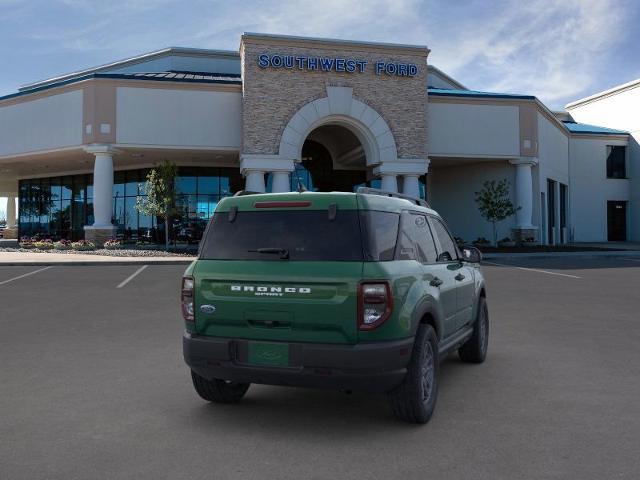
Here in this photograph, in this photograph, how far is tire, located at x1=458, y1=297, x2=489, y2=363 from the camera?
6.53 metres

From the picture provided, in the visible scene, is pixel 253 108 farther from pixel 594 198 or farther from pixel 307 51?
pixel 594 198

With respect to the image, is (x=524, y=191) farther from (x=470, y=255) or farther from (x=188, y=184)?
(x=470, y=255)

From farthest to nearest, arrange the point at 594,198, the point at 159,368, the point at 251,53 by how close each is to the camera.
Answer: the point at 594,198
the point at 251,53
the point at 159,368

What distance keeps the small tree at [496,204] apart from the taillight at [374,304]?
1080 inches

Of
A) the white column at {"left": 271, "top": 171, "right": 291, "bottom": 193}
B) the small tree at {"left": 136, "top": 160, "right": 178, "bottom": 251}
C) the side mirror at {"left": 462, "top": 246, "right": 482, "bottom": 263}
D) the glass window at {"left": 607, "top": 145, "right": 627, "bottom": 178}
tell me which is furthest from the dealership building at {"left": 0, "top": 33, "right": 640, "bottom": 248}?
the side mirror at {"left": 462, "top": 246, "right": 482, "bottom": 263}

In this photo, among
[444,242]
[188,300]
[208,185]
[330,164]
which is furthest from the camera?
[330,164]

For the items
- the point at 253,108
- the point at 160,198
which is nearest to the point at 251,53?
the point at 253,108

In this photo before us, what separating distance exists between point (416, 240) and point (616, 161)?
42885 millimetres

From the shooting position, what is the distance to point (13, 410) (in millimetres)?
4953

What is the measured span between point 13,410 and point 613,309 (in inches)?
388

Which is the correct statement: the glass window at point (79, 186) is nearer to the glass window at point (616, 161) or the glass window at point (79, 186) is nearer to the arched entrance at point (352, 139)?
the arched entrance at point (352, 139)

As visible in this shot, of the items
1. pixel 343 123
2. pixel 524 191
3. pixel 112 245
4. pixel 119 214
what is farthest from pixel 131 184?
pixel 524 191

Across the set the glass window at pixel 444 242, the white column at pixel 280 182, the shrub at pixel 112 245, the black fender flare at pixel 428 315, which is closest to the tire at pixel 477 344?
the glass window at pixel 444 242

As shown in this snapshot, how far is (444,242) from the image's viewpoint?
19.9 feet
